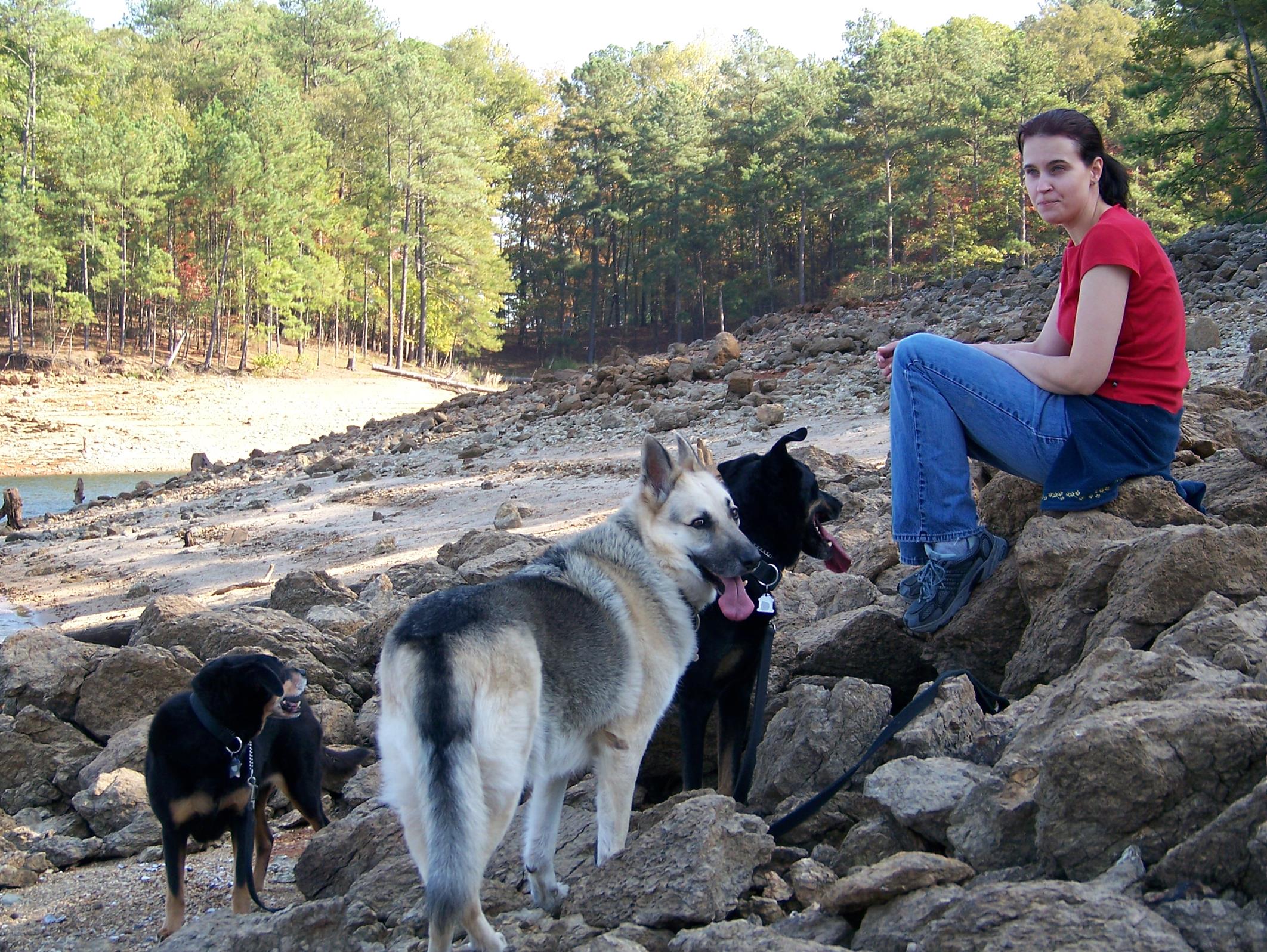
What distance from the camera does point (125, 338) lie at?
174 ft

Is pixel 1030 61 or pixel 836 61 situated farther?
pixel 836 61

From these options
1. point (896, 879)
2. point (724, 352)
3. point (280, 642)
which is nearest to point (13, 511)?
point (724, 352)

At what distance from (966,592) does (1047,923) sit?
7.62ft

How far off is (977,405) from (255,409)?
40.6 m

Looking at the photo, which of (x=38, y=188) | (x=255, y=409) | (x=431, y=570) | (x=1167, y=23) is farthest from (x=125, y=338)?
(x=431, y=570)

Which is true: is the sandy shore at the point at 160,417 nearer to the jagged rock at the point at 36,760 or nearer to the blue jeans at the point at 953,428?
the jagged rock at the point at 36,760

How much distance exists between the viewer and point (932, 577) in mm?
4461

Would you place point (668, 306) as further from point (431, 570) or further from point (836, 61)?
point (431, 570)

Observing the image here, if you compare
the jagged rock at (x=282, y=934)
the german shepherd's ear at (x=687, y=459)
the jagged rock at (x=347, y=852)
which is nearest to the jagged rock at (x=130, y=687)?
the jagged rock at (x=347, y=852)

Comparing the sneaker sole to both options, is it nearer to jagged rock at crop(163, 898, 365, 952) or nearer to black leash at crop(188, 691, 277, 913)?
jagged rock at crop(163, 898, 365, 952)

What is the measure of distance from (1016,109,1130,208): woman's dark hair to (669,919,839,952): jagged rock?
3.13 m

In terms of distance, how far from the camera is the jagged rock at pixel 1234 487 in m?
4.55

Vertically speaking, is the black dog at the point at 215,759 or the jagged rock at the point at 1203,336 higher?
the jagged rock at the point at 1203,336

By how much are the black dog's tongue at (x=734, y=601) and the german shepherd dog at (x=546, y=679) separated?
0.02 metres
